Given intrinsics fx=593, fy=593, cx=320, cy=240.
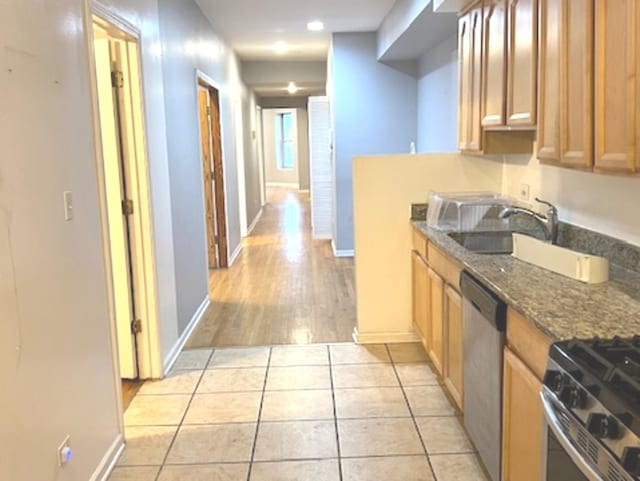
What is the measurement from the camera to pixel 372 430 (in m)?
2.90

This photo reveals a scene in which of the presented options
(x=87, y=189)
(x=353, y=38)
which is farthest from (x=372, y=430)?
(x=353, y=38)

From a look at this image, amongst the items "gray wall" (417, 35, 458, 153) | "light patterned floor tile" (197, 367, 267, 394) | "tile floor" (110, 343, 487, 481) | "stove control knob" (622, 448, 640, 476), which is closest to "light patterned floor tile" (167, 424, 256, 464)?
"tile floor" (110, 343, 487, 481)

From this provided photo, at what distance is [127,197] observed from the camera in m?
3.39

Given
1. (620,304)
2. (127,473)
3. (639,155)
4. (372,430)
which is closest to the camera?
(639,155)

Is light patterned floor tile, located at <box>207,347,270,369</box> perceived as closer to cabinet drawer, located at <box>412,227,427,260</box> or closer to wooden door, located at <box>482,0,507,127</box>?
cabinet drawer, located at <box>412,227,427,260</box>

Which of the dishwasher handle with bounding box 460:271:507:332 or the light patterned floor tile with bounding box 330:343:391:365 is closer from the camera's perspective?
the dishwasher handle with bounding box 460:271:507:332

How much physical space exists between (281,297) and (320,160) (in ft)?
11.3

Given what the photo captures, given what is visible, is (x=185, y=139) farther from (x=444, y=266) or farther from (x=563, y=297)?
(x=563, y=297)

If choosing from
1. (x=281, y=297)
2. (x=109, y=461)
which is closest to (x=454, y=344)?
(x=109, y=461)

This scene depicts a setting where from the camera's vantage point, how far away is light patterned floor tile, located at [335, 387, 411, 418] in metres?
3.07

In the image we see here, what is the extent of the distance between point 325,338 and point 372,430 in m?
1.40

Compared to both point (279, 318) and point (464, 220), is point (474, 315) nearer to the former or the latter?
point (464, 220)

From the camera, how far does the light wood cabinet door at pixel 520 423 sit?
181cm

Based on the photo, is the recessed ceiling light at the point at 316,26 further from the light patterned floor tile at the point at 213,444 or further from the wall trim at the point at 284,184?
the wall trim at the point at 284,184
